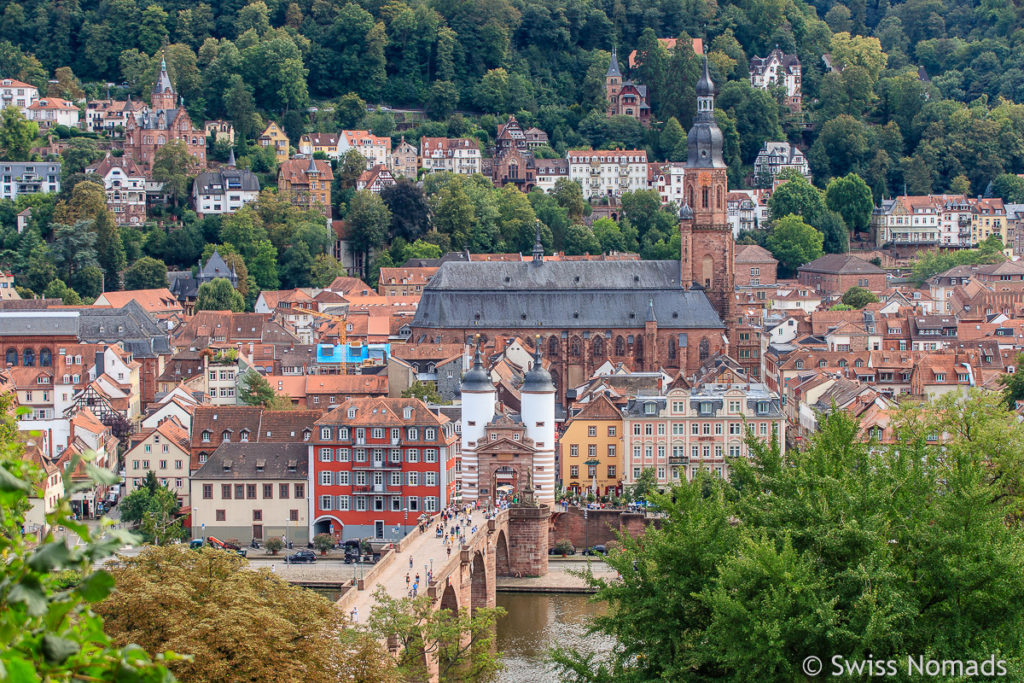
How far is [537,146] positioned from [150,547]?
106m

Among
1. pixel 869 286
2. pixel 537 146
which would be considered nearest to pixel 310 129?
pixel 537 146

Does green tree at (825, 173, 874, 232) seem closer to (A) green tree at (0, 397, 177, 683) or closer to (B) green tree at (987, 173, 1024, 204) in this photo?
(B) green tree at (987, 173, 1024, 204)

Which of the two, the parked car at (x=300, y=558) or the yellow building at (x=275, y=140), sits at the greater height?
the yellow building at (x=275, y=140)

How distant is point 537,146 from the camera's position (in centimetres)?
13925

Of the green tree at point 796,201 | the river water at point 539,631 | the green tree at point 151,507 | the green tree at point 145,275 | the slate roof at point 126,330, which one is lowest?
the river water at point 539,631

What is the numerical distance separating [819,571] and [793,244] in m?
100.0

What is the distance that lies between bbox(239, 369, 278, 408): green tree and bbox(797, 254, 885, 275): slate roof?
5430cm

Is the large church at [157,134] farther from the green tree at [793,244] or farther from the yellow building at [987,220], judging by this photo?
the yellow building at [987,220]

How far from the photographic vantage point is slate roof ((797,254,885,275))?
4756 inches

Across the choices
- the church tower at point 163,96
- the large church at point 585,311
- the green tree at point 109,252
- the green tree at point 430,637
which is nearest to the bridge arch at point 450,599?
the green tree at point 430,637

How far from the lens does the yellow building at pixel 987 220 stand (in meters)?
137

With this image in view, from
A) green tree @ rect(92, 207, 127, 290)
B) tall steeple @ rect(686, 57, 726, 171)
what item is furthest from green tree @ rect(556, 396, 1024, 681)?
green tree @ rect(92, 207, 127, 290)

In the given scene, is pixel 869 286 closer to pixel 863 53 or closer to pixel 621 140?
pixel 621 140

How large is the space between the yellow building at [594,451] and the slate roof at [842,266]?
5684cm
